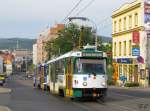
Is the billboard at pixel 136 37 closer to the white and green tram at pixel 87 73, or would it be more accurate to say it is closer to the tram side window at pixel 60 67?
the tram side window at pixel 60 67

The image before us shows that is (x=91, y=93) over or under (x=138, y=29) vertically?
under

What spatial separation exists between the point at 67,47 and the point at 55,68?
61802mm

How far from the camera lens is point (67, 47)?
100250 millimetres

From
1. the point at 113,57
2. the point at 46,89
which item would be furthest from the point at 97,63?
the point at 113,57

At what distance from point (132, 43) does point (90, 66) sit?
1714 inches

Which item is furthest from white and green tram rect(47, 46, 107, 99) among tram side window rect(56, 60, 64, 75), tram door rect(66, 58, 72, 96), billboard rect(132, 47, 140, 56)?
billboard rect(132, 47, 140, 56)

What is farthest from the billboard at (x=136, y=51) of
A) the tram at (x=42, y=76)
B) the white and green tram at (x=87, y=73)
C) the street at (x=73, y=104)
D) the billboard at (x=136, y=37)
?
the white and green tram at (x=87, y=73)

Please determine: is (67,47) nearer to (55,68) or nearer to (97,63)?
(55,68)

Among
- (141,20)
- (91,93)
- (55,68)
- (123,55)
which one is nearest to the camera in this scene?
(91,93)

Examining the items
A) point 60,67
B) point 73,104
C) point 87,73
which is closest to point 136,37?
point 60,67

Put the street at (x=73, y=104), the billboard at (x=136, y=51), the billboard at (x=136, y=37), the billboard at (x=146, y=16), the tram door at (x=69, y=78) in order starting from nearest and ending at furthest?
the street at (x=73, y=104), the tram door at (x=69, y=78), the billboard at (x=146, y=16), the billboard at (x=136, y=37), the billboard at (x=136, y=51)

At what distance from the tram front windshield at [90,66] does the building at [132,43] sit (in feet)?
128

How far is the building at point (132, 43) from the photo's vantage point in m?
69.2

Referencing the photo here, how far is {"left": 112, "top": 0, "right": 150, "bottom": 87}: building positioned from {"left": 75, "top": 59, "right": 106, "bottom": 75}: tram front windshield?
3901cm
